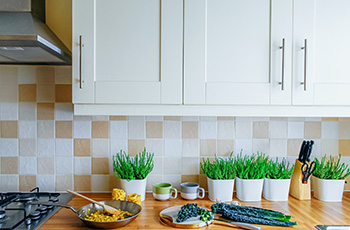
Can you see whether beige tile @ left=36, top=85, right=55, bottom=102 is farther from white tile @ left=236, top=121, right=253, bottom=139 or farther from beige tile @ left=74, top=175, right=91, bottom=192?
white tile @ left=236, top=121, right=253, bottom=139

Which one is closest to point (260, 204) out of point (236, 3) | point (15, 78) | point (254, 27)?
point (254, 27)

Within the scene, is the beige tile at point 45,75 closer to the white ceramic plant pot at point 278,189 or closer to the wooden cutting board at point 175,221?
the wooden cutting board at point 175,221

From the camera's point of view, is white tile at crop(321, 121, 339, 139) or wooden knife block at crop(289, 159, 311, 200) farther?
white tile at crop(321, 121, 339, 139)

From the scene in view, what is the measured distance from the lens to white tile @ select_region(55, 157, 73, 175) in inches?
67.8

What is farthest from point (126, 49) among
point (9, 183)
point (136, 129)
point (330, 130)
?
point (330, 130)

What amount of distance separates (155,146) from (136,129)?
15 cm

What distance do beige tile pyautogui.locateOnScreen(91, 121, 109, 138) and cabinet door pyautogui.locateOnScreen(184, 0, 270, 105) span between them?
60cm

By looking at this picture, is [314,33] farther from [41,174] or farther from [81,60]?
[41,174]

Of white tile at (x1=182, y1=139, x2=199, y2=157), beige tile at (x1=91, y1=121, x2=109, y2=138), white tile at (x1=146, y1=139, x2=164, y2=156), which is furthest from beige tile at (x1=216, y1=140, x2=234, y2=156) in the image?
beige tile at (x1=91, y1=121, x2=109, y2=138)

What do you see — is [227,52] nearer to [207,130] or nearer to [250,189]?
[207,130]

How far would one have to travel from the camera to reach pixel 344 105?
1.44 metres

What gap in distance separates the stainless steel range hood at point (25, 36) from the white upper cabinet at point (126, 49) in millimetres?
144

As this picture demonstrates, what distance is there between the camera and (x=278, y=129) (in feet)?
5.84

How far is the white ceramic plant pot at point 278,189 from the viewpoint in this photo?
1575mm
